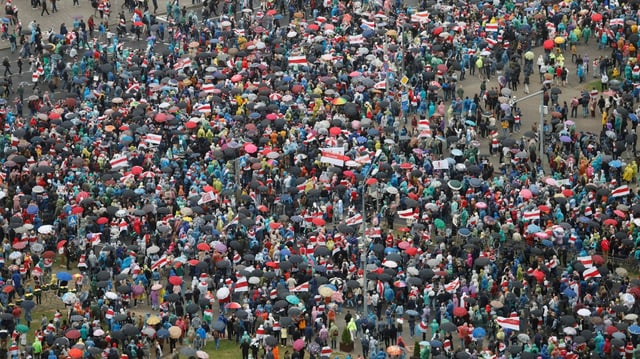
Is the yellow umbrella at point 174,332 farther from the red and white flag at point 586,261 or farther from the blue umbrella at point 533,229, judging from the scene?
the red and white flag at point 586,261

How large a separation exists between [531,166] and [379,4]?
2328cm

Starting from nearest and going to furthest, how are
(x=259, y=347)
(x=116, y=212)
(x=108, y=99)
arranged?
(x=259, y=347)
(x=116, y=212)
(x=108, y=99)

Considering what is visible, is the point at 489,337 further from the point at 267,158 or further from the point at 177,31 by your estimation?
the point at 177,31

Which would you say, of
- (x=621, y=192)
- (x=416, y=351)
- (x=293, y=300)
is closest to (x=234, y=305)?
(x=293, y=300)

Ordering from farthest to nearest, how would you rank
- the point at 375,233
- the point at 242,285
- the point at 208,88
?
the point at 208,88
the point at 375,233
the point at 242,285

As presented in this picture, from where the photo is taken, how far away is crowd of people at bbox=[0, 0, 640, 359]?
270ft

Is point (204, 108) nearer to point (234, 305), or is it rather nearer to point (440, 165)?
point (440, 165)

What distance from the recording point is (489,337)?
270 feet

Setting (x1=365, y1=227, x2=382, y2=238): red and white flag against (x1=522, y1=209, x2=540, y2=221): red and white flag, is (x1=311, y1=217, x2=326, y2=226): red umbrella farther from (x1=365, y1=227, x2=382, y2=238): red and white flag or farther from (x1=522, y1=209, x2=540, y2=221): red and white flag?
(x1=522, y1=209, x2=540, y2=221): red and white flag

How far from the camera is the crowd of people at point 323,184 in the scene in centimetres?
8238

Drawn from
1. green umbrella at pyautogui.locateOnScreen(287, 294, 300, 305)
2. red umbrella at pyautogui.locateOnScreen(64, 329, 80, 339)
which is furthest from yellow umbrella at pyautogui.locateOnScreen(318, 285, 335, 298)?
red umbrella at pyautogui.locateOnScreen(64, 329, 80, 339)

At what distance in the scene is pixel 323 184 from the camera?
9481 cm

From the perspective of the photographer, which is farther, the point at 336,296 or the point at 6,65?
the point at 6,65

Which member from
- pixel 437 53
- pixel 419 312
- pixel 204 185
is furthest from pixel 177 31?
pixel 419 312
